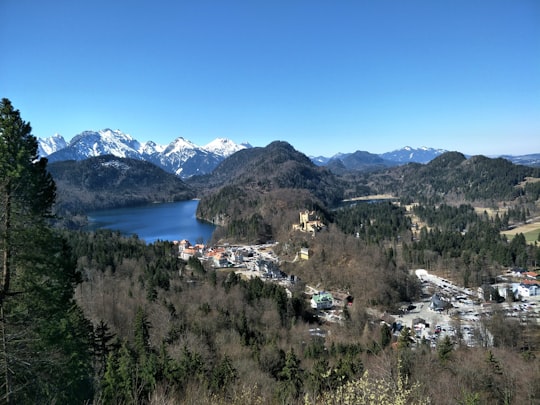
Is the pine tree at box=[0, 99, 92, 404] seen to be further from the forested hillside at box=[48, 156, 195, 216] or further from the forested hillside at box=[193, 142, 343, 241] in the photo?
the forested hillside at box=[48, 156, 195, 216]

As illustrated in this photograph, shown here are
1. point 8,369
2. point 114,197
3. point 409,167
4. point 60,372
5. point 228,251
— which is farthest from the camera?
point 409,167

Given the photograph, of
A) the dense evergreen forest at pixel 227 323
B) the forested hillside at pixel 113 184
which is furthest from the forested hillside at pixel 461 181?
the forested hillside at pixel 113 184

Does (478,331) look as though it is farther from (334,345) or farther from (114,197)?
(114,197)

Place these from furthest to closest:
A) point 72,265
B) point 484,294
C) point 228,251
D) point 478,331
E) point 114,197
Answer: point 114,197 < point 228,251 < point 484,294 < point 478,331 < point 72,265

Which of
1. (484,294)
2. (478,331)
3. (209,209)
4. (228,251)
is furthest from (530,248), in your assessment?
(209,209)

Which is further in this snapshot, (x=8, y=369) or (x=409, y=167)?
(x=409, y=167)

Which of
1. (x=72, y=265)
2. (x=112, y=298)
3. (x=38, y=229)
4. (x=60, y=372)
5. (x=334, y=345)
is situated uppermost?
(x=38, y=229)
